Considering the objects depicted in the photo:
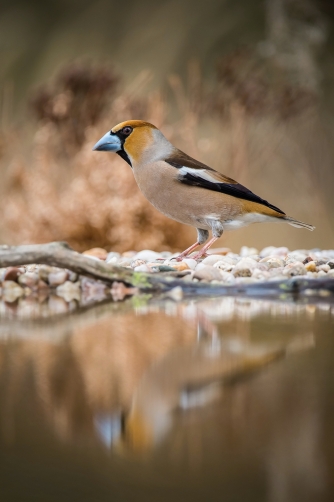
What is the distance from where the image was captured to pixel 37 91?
339 centimetres

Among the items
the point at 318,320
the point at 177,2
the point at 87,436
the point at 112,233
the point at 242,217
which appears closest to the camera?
the point at 87,436

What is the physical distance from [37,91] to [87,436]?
3.20m

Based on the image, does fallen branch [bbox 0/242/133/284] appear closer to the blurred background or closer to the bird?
the bird

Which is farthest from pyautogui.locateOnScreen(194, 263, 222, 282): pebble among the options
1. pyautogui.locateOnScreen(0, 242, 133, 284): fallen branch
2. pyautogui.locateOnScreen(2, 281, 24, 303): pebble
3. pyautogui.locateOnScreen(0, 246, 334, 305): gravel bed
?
pyautogui.locateOnScreen(2, 281, 24, 303): pebble

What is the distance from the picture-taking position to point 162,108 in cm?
322

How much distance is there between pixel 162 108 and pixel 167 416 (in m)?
2.88

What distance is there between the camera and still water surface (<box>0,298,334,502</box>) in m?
0.40

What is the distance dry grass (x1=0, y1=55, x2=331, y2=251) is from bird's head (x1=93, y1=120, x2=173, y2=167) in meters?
1.07

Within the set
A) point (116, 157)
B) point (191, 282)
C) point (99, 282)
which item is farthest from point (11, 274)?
point (116, 157)

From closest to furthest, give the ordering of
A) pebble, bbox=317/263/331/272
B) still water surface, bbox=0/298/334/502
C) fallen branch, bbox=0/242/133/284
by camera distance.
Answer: still water surface, bbox=0/298/334/502 → fallen branch, bbox=0/242/133/284 → pebble, bbox=317/263/331/272

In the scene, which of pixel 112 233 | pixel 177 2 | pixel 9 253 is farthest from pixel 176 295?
pixel 177 2

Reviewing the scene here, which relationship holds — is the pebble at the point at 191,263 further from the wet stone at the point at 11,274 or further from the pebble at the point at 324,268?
the wet stone at the point at 11,274

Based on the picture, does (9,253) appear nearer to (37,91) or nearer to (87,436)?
(87,436)

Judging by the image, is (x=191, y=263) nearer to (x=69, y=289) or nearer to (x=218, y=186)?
(x=218, y=186)
